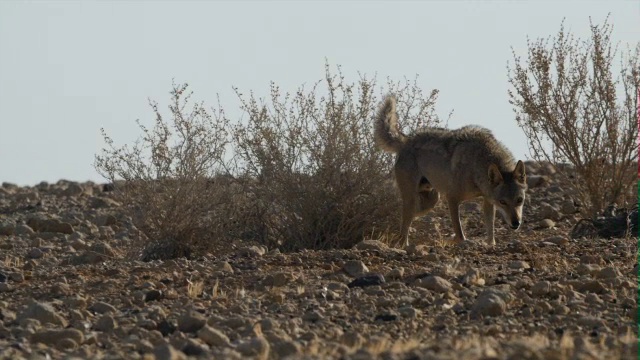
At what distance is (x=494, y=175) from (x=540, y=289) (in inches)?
193

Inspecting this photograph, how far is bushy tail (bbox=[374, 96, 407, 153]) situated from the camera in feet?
53.0

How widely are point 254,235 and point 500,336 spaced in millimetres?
7531

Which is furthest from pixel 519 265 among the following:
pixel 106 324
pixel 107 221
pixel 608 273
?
pixel 107 221

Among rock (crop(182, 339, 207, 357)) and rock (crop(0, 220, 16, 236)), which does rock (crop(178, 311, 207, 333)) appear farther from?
rock (crop(0, 220, 16, 236))

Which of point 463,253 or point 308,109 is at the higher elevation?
point 308,109

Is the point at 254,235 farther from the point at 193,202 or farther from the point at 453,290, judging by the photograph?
the point at 453,290

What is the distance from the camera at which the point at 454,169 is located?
15.8 meters

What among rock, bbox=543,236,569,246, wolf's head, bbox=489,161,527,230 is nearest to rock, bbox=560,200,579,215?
wolf's head, bbox=489,161,527,230

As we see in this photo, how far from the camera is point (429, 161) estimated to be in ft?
52.5

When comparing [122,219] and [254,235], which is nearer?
[254,235]

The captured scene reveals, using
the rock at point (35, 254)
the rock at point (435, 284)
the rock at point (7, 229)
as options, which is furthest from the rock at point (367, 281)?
the rock at point (7, 229)

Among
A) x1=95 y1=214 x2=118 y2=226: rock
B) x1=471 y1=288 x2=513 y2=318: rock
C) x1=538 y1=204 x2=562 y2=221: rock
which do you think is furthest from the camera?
x1=95 y1=214 x2=118 y2=226: rock

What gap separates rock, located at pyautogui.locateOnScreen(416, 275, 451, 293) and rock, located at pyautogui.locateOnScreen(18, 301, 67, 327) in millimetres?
3032

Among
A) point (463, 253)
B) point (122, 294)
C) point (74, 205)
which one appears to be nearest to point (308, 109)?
point (463, 253)
